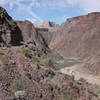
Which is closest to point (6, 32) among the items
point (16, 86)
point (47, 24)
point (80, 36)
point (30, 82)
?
point (30, 82)

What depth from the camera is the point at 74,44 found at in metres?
96.3

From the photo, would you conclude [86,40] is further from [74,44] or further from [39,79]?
[39,79]

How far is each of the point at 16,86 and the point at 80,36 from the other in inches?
3441

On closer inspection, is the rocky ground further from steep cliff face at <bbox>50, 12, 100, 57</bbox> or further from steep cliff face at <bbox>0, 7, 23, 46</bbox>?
steep cliff face at <bbox>50, 12, 100, 57</bbox>

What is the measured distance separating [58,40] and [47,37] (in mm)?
20085

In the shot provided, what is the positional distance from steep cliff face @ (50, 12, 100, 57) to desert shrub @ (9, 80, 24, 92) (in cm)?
6890

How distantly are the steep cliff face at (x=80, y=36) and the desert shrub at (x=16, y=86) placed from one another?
68.9 meters

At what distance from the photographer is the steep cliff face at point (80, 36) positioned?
85.3 m

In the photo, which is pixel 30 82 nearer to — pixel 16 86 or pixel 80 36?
pixel 16 86

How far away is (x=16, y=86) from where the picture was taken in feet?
35.6

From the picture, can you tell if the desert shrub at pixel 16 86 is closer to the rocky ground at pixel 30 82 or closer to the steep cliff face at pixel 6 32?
the rocky ground at pixel 30 82

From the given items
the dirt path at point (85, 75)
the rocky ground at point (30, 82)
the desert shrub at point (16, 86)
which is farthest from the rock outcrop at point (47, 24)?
the desert shrub at point (16, 86)

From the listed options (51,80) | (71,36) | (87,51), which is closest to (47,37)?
(71,36)

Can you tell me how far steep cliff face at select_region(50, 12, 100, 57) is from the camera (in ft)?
280
